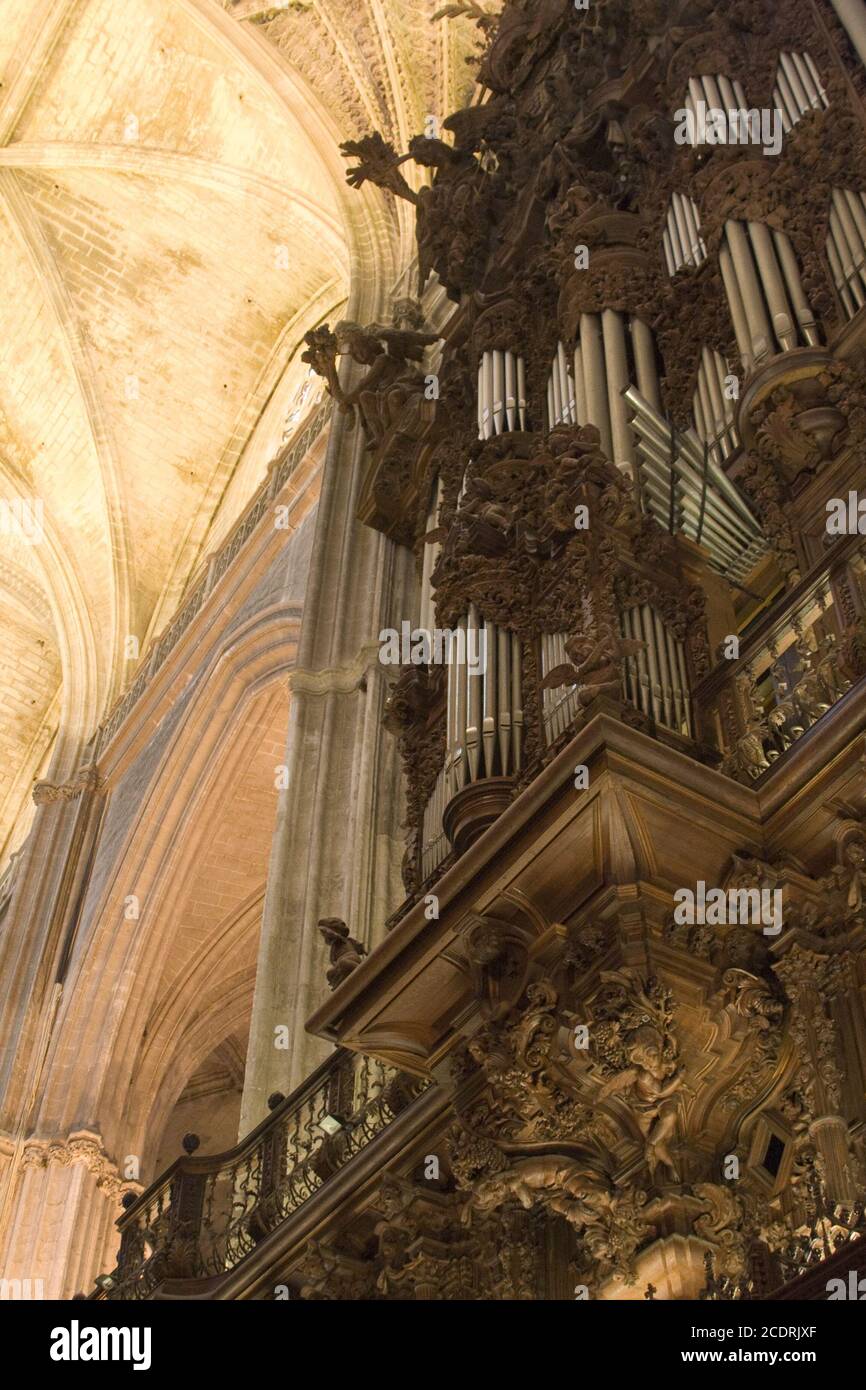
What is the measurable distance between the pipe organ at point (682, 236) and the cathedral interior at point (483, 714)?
38mm

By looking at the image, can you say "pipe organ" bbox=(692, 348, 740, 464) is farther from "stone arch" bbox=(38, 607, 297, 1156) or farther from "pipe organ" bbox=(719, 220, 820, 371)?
"stone arch" bbox=(38, 607, 297, 1156)

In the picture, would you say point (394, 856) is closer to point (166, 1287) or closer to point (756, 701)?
point (166, 1287)

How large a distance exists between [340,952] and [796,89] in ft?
14.6

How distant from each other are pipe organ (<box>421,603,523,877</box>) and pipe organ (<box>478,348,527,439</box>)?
1541 millimetres

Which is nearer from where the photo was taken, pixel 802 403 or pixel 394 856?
pixel 802 403

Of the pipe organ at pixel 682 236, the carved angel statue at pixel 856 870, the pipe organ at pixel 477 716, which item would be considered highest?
the pipe organ at pixel 682 236

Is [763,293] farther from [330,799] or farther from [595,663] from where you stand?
[330,799]

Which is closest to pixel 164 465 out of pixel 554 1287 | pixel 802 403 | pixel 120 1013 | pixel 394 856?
pixel 120 1013

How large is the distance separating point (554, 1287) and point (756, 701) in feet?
6.16

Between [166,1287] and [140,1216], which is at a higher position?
[140,1216]

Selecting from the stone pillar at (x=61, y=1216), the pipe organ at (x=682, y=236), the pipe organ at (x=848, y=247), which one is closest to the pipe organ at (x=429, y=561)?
the pipe organ at (x=682, y=236)

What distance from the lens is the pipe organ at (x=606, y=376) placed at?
6.66m

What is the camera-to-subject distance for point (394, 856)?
8367mm

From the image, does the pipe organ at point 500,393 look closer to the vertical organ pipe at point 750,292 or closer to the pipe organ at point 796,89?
the vertical organ pipe at point 750,292
